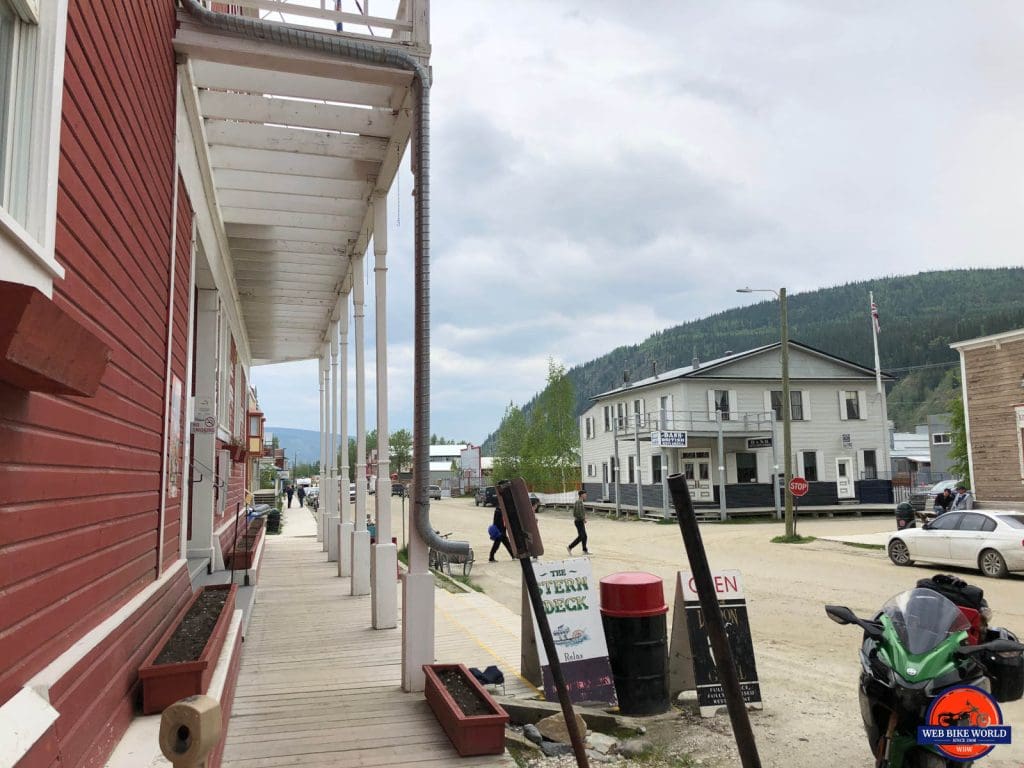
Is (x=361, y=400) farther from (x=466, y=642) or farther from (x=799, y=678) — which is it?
(x=799, y=678)

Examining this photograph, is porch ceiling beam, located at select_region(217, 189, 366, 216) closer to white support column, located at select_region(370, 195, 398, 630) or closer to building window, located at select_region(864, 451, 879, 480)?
white support column, located at select_region(370, 195, 398, 630)

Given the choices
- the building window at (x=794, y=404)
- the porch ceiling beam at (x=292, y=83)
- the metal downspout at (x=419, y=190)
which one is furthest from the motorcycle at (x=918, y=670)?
the building window at (x=794, y=404)

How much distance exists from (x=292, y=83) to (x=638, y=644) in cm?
556

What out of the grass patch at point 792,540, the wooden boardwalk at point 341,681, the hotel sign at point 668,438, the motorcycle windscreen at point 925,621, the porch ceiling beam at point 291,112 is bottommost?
the grass patch at point 792,540

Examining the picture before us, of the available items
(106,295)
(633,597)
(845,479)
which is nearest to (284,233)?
(106,295)

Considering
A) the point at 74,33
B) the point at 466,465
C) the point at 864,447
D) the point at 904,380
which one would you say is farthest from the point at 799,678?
the point at 904,380

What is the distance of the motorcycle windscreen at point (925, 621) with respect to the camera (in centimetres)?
385

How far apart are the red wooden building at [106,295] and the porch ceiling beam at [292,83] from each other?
0.02 m

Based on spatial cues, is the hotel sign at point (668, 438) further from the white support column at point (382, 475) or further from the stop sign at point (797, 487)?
the white support column at point (382, 475)

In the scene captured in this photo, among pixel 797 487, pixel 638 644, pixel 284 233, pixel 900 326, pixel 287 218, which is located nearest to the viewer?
pixel 638 644

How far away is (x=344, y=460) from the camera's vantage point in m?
14.1

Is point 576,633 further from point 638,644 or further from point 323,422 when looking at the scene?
point 323,422

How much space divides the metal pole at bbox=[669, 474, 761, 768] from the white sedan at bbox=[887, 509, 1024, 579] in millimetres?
13577

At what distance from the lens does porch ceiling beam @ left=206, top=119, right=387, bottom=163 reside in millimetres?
7324
